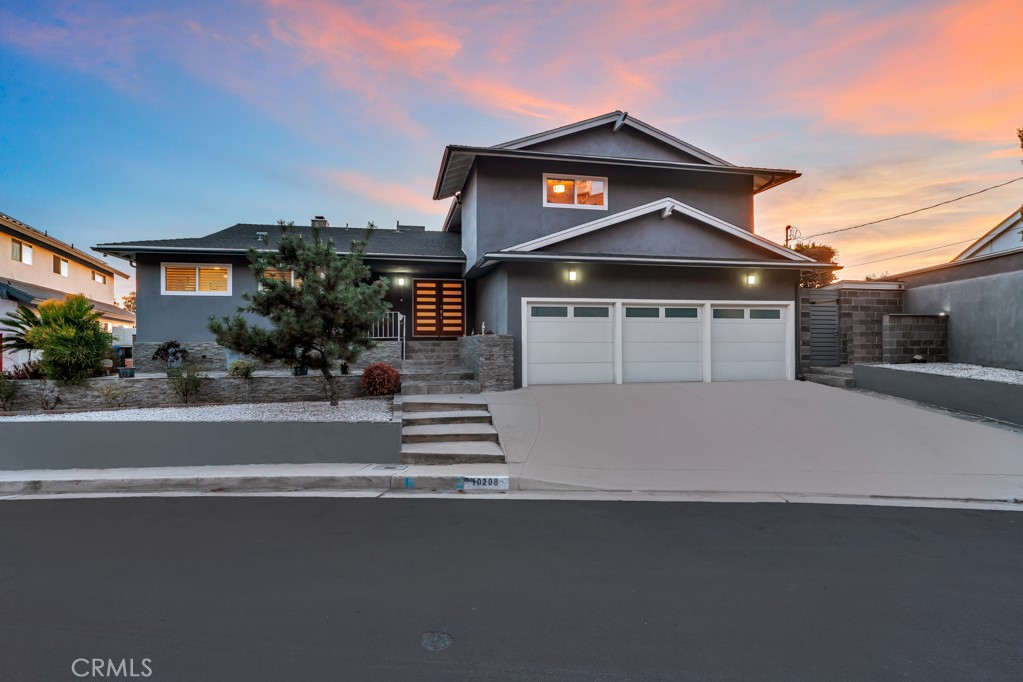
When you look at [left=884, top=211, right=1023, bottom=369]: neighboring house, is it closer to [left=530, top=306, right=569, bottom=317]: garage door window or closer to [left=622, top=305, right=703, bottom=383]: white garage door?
[left=622, top=305, right=703, bottom=383]: white garage door

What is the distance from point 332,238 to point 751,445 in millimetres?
12880

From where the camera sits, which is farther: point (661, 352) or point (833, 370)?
point (833, 370)

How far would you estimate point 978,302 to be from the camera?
40.8ft

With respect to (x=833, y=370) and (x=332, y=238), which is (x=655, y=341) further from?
(x=332, y=238)

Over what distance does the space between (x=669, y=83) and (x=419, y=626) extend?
16.1 meters

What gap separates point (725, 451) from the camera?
757cm

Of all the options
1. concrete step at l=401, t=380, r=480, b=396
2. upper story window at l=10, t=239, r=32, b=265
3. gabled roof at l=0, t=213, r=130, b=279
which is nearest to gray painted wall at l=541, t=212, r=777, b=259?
concrete step at l=401, t=380, r=480, b=396

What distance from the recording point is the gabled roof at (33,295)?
49.7 ft

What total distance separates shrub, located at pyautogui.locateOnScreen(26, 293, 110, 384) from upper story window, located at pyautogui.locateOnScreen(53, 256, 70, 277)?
19545 mm

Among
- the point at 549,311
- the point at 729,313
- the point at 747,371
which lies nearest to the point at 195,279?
the point at 549,311

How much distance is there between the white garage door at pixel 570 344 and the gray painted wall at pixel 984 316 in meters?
9.93

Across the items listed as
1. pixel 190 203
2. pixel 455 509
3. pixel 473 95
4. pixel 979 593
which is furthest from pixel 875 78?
pixel 190 203

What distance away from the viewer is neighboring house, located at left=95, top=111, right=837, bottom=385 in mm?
12031

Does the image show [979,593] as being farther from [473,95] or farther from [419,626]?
[473,95]
